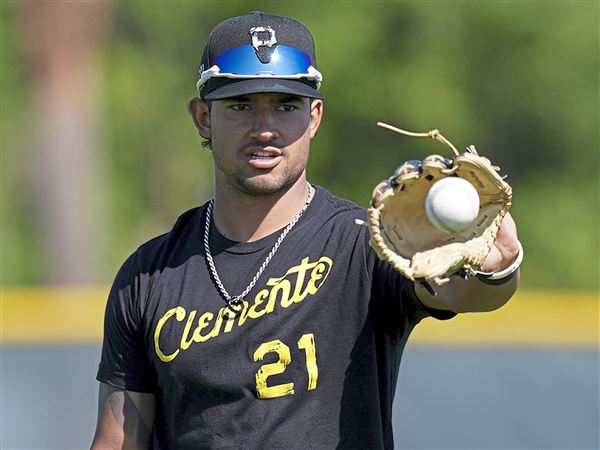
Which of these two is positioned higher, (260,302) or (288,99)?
(288,99)

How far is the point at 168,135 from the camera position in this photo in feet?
59.0

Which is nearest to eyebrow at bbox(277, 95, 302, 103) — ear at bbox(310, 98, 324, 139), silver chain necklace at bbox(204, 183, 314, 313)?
ear at bbox(310, 98, 324, 139)

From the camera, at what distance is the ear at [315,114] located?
3.03m

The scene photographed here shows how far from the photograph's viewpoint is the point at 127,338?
119 inches

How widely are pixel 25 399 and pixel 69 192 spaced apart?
834 cm

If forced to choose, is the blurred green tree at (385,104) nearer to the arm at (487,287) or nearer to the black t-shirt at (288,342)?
the black t-shirt at (288,342)

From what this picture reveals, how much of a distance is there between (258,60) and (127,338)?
2.66 ft

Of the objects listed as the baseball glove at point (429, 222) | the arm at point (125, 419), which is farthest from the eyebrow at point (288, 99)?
the arm at point (125, 419)

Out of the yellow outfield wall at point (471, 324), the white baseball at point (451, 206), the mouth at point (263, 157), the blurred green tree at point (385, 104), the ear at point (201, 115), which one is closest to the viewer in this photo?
the white baseball at point (451, 206)

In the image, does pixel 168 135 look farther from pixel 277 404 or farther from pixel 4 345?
pixel 277 404

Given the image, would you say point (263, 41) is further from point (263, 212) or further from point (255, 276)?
point (255, 276)

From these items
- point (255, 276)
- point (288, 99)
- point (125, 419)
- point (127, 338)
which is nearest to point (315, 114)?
point (288, 99)

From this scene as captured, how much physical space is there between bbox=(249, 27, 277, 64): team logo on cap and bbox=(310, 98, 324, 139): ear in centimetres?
19

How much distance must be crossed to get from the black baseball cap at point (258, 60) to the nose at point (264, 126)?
0.07 meters
